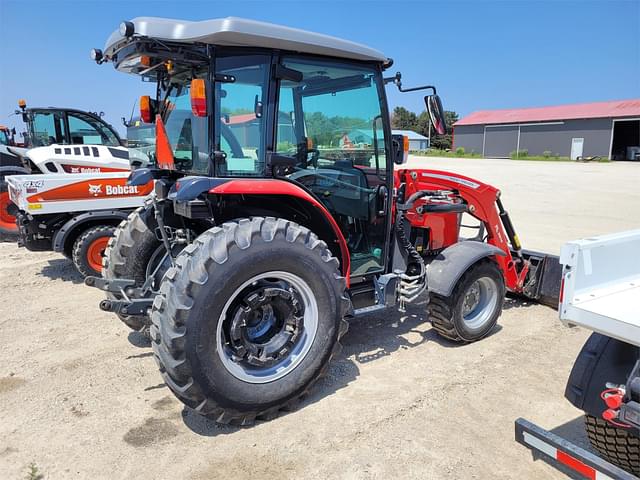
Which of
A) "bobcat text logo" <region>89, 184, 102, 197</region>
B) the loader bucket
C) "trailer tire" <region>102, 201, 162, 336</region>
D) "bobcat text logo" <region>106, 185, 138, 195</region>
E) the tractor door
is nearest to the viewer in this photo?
the tractor door

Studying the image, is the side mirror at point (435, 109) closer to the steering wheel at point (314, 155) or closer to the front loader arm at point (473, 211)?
the front loader arm at point (473, 211)

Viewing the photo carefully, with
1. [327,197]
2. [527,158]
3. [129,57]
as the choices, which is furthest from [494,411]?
[527,158]

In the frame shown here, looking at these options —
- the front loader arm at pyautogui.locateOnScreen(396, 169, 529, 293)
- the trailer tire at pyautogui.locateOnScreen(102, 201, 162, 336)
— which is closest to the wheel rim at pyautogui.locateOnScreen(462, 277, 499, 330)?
the front loader arm at pyautogui.locateOnScreen(396, 169, 529, 293)

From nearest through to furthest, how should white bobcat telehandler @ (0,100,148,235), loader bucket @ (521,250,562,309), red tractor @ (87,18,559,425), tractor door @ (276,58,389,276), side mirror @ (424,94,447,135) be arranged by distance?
1. red tractor @ (87,18,559,425)
2. tractor door @ (276,58,389,276)
3. side mirror @ (424,94,447,135)
4. loader bucket @ (521,250,562,309)
5. white bobcat telehandler @ (0,100,148,235)

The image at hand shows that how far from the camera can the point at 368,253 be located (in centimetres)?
401

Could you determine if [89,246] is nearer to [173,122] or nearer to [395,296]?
[173,122]

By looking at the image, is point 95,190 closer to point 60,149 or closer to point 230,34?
point 60,149

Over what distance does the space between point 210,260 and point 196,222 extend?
95 centimetres

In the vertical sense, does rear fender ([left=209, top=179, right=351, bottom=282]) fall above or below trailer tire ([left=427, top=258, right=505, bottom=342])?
above

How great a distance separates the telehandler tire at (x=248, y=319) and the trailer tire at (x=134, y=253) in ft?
4.10

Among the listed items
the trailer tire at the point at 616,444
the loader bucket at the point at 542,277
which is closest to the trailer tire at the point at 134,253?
the trailer tire at the point at 616,444

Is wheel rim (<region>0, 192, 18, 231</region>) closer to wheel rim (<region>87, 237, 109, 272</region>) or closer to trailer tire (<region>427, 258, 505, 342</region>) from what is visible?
wheel rim (<region>87, 237, 109, 272</region>)

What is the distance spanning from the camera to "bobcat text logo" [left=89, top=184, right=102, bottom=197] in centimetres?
646

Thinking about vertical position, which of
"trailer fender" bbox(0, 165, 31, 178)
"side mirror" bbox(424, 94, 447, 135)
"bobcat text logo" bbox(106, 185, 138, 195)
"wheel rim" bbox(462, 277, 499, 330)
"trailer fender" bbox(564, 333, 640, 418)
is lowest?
"wheel rim" bbox(462, 277, 499, 330)
